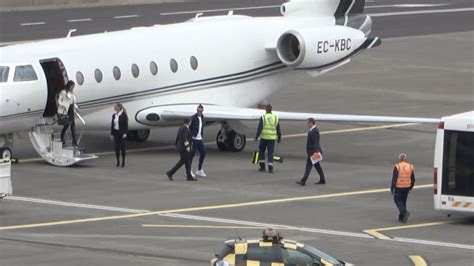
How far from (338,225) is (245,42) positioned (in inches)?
460

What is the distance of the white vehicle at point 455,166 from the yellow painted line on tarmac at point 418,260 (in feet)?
11.0

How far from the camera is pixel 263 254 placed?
2019 cm

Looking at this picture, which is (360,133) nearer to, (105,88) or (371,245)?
(105,88)

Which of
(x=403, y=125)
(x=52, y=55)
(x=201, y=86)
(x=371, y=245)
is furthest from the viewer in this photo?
(x=403, y=125)

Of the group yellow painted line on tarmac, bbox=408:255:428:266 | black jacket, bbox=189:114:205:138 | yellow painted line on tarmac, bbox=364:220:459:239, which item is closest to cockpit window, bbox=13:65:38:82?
black jacket, bbox=189:114:205:138

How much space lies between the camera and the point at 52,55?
34.2 m

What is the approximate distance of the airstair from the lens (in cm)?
3391

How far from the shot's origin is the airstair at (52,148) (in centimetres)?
3391

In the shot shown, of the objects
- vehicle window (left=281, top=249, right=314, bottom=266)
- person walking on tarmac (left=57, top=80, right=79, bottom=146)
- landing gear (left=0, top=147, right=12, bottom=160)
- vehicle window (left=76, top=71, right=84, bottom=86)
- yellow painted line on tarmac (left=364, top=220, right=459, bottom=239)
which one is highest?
vehicle window (left=76, top=71, right=84, bottom=86)

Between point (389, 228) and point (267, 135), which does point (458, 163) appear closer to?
point (389, 228)

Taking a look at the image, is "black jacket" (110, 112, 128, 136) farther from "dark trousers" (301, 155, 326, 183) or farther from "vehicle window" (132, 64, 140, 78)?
"dark trousers" (301, 155, 326, 183)

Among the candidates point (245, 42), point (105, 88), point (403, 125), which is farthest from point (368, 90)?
point (105, 88)

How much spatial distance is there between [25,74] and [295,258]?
1474 centimetres

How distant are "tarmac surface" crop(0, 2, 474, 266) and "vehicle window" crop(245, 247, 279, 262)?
3.58 metres
